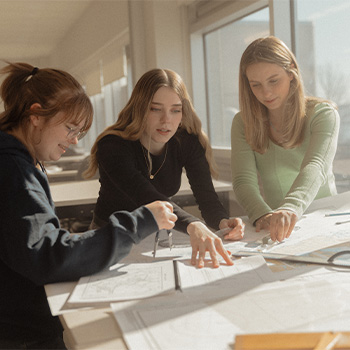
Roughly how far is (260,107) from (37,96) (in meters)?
0.94

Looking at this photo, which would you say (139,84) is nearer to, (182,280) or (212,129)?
(182,280)

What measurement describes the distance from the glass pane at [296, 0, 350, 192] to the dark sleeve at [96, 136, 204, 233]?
1.10m

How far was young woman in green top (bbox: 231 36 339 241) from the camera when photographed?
155 cm

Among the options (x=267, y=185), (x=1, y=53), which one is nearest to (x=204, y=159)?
(x=267, y=185)

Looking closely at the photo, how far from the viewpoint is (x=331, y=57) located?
97.7 inches

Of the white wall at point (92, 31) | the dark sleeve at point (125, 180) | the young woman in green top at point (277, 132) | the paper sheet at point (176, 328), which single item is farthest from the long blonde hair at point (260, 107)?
the white wall at point (92, 31)

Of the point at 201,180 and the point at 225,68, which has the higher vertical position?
the point at 225,68

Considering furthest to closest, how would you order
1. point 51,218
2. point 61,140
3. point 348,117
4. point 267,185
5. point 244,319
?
point 348,117, point 267,185, point 61,140, point 51,218, point 244,319

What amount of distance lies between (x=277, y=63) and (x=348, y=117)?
0.96m

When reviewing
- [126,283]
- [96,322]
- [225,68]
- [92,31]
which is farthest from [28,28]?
[96,322]

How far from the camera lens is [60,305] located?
828 millimetres

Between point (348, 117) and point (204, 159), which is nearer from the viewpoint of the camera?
point (204, 159)

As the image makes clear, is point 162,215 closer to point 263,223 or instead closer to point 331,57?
point 263,223

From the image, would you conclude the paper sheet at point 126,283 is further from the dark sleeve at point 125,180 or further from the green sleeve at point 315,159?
the green sleeve at point 315,159
